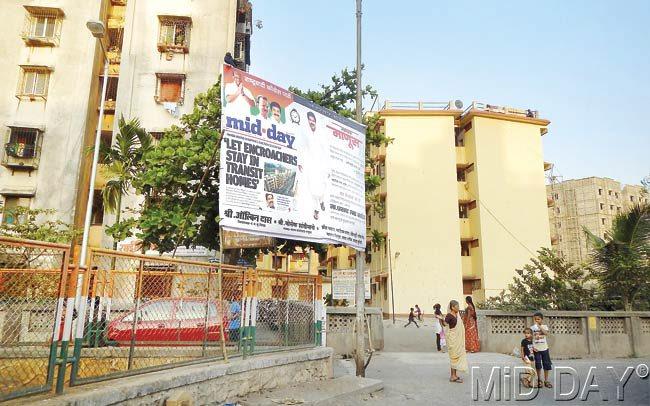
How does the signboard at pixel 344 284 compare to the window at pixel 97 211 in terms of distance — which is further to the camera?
the window at pixel 97 211

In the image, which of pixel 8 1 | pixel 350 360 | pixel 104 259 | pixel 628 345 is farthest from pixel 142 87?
pixel 628 345

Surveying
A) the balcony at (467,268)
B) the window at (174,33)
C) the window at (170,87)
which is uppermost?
the window at (174,33)

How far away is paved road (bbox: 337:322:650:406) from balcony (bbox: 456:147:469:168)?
2103 cm

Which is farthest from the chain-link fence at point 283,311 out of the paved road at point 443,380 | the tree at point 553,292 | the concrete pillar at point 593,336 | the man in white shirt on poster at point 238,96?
the concrete pillar at point 593,336

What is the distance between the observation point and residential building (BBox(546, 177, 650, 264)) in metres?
64.1

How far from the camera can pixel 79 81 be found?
2236cm

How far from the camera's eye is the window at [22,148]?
20688mm

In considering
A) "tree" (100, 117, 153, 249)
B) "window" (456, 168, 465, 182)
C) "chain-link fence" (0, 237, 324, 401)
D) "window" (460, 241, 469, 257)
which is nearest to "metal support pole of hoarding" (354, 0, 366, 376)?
"chain-link fence" (0, 237, 324, 401)

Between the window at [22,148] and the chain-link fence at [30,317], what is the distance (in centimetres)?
1610

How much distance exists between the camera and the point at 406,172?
32.1 meters

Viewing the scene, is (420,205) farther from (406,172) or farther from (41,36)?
(41,36)

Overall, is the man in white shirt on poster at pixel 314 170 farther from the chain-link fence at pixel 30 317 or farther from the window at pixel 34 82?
the window at pixel 34 82

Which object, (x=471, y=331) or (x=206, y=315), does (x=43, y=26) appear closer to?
(x=206, y=315)

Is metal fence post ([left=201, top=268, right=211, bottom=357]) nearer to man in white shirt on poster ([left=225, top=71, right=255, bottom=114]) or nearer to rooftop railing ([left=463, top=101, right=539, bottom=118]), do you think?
man in white shirt on poster ([left=225, top=71, right=255, bottom=114])
